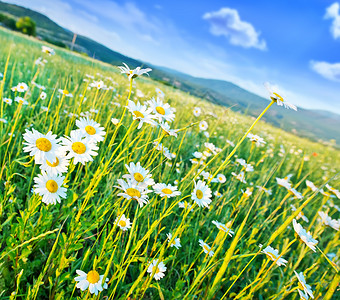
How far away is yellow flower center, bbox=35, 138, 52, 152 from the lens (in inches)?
32.9

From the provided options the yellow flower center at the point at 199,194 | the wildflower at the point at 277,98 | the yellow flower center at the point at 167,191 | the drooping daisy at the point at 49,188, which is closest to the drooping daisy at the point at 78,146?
the drooping daisy at the point at 49,188

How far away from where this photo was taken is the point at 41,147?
84cm

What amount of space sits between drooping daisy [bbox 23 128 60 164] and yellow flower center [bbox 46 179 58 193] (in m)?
0.13

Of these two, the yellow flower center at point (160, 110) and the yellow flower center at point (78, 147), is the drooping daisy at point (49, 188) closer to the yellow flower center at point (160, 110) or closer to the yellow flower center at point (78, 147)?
the yellow flower center at point (78, 147)

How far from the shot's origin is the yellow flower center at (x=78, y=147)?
0.88 meters

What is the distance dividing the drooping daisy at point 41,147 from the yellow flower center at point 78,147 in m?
0.06

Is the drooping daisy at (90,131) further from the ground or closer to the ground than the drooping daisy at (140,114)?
closer to the ground

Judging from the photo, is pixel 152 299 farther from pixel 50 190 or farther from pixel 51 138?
pixel 51 138

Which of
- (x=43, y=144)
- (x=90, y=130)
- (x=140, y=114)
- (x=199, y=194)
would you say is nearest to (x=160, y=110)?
(x=140, y=114)

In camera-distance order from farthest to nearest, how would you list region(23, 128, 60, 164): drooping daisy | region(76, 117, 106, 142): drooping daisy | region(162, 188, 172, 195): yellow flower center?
region(162, 188, 172, 195): yellow flower center, region(76, 117, 106, 142): drooping daisy, region(23, 128, 60, 164): drooping daisy

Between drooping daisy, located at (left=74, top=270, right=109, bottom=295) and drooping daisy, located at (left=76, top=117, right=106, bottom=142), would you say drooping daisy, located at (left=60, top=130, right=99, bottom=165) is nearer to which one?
drooping daisy, located at (left=76, top=117, right=106, bottom=142)

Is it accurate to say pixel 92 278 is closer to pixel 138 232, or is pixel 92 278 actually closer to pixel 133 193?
pixel 133 193

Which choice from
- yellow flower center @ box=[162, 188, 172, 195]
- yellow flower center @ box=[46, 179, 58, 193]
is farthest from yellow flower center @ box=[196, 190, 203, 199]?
yellow flower center @ box=[46, 179, 58, 193]

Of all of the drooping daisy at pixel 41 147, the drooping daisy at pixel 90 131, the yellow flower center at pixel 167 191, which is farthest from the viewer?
the yellow flower center at pixel 167 191
